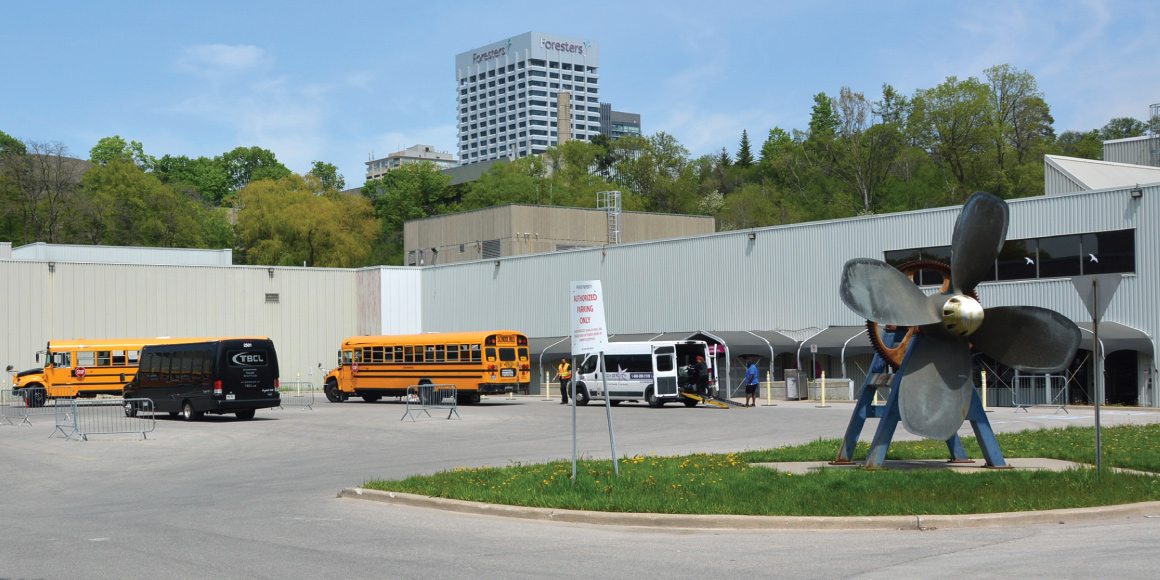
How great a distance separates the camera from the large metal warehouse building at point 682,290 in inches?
1465

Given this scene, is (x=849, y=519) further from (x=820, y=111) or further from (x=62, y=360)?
(x=820, y=111)

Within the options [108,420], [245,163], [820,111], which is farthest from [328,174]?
[108,420]

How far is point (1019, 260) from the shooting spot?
39.5m

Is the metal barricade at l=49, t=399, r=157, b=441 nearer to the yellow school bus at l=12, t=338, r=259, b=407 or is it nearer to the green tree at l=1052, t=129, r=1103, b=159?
the yellow school bus at l=12, t=338, r=259, b=407

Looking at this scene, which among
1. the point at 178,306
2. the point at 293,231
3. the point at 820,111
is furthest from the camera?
the point at 820,111

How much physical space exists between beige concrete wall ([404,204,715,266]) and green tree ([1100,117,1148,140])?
45.3 m

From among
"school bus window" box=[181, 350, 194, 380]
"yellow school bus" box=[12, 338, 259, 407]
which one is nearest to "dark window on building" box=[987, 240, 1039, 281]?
"school bus window" box=[181, 350, 194, 380]

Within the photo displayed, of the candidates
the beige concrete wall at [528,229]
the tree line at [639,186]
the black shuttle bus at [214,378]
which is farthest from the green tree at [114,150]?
the black shuttle bus at [214,378]

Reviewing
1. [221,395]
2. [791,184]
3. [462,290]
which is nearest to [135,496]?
[221,395]

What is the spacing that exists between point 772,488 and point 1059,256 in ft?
95.0

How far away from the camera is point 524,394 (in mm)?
53125

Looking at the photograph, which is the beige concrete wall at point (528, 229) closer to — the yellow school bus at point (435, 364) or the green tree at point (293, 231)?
the green tree at point (293, 231)

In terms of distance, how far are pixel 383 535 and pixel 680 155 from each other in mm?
97804

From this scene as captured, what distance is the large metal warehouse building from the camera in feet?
122
